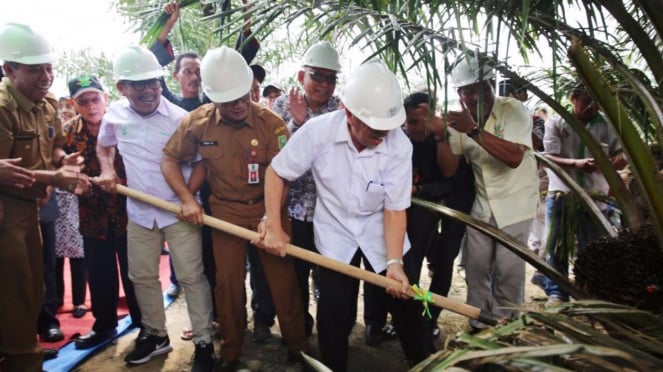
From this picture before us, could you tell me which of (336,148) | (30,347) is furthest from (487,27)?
(30,347)

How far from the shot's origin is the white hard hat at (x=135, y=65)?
294 cm

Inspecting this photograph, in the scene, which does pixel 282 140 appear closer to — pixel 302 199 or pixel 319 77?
pixel 302 199

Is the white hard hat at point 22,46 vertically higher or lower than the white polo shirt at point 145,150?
higher

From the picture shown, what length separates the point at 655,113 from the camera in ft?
5.73

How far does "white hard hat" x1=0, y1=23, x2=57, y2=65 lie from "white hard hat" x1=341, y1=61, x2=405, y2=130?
1.76 meters

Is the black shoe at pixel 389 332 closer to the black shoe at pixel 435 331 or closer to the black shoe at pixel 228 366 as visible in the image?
the black shoe at pixel 435 331

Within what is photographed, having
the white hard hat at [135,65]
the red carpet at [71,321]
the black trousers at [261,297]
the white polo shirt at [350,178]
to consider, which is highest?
the white hard hat at [135,65]

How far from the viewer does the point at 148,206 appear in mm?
3037

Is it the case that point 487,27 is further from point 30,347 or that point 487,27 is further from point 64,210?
point 64,210

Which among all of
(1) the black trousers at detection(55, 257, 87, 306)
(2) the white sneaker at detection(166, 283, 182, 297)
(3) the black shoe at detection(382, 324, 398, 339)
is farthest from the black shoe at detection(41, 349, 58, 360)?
(3) the black shoe at detection(382, 324, 398, 339)

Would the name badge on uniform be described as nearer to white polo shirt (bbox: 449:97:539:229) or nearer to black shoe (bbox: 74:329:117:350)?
white polo shirt (bbox: 449:97:539:229)

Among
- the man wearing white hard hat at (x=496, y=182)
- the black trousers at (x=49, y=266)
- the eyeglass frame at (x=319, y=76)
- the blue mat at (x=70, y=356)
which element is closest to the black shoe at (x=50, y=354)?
the blue mat at (x=70, y=356)

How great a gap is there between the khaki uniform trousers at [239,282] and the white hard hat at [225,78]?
65 centimetres

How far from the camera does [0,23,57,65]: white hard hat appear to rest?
8.60ft
